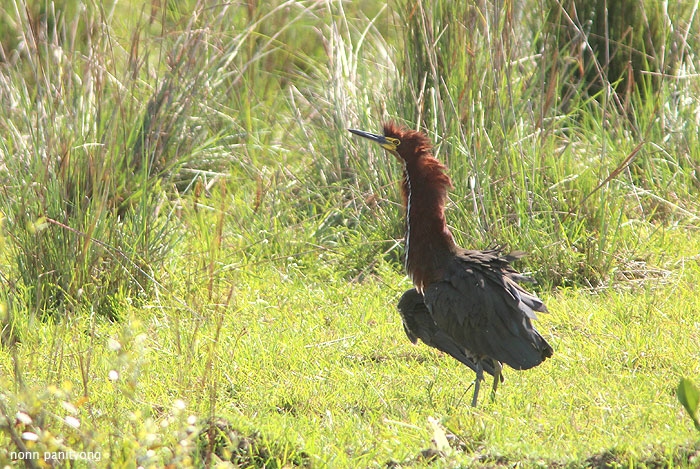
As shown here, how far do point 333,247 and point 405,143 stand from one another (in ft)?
4.79

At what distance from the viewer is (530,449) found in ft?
11.5

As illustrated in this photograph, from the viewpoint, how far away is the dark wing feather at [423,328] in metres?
4.41

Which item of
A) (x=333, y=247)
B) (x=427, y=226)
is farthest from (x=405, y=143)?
Answer: (x=333, y=247)

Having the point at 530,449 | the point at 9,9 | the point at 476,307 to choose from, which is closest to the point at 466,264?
the point at 476,307

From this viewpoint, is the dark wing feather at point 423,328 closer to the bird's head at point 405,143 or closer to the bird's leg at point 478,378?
the bird's leg at point 478,378

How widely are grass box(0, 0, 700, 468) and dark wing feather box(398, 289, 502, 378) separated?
15 centimetres

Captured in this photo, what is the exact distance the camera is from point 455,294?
4297mm

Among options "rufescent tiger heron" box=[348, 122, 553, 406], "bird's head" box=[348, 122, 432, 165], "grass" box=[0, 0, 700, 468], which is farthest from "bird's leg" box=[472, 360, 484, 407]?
"bird's head" box=[348, 122, 432, 165]

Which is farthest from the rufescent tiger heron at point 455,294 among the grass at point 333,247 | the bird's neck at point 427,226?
the grass at point 333,247

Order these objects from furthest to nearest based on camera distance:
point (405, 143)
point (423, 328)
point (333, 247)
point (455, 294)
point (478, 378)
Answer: point (333, 247) → point (405, 143) → point (423, 328) → point (455, 294) → point (478, 378)

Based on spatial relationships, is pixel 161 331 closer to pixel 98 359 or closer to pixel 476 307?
pixel 98 359

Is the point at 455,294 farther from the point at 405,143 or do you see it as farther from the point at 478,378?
the point at 405,143

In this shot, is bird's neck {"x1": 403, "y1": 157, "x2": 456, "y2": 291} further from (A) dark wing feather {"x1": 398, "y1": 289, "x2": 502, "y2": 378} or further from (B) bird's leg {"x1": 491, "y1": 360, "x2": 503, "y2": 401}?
(B) bird's leg {"x1": 491, "y1": 360, "x2": 503, "y2": 401}

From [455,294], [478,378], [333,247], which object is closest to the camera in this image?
[478,378]
